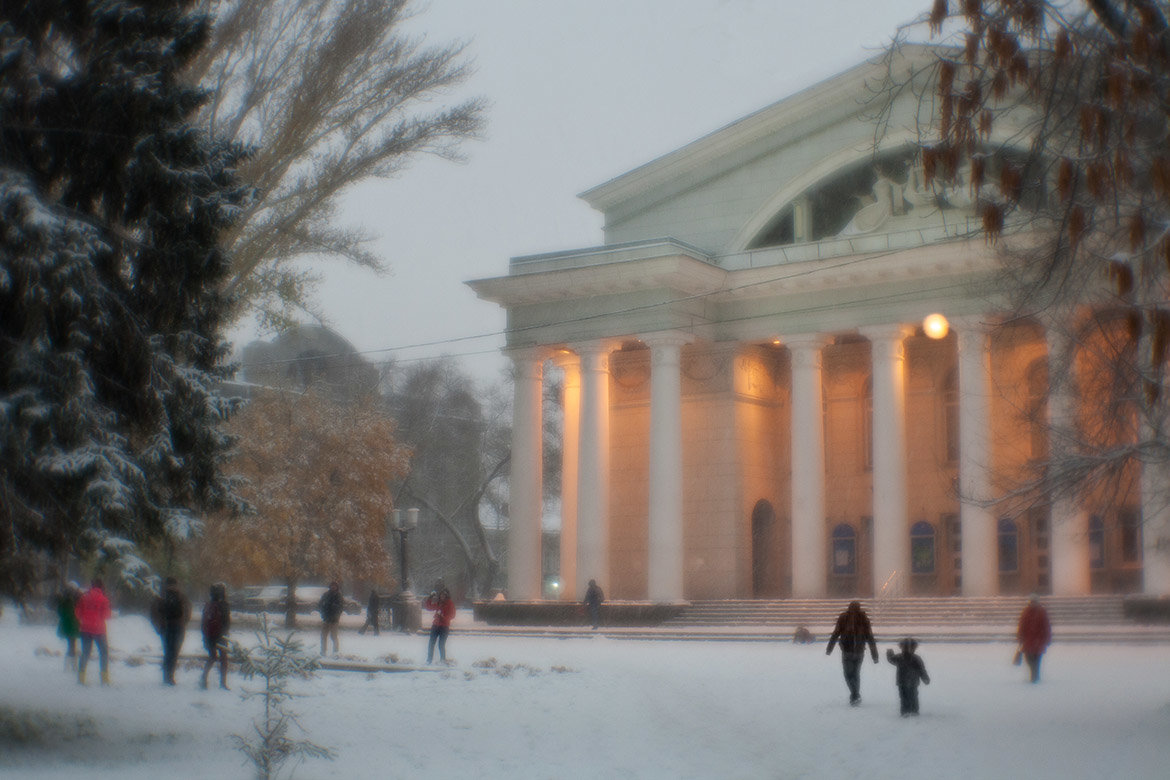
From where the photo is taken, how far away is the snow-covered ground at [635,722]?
11633mm

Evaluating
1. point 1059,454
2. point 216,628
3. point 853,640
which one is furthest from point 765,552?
point 1059,454

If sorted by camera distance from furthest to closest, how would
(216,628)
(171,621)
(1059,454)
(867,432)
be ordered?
1. (867,432)
2. (216,628)
3. (171,621)
4. (1059,454)

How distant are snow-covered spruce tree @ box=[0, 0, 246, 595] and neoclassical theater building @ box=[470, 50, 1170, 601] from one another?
22.2m

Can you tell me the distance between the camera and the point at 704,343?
36.1 metres

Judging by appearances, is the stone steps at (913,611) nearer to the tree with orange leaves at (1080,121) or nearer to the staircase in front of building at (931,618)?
the staircase in front of building at (931,618)

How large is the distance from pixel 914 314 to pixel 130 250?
23.7 metres

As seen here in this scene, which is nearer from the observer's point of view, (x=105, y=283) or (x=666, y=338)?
(x=105, y=283)

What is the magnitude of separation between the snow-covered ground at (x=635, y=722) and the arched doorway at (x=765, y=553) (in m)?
15.2

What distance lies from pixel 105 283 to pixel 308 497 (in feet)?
82.3

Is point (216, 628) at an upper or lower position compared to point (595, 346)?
lower

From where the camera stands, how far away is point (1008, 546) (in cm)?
3494

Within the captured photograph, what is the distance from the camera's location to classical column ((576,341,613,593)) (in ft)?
115

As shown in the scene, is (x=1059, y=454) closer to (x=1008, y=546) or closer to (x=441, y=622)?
(x=441, y=622)

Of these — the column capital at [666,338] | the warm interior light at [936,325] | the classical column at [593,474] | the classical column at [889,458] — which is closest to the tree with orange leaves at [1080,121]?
the warm interior light at [936,325]
